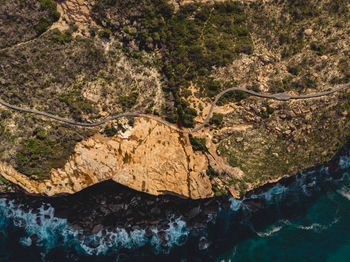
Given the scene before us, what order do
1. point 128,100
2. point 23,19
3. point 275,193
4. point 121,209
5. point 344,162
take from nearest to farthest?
point 23,19 < point 128,100 < point 121,209 < point 275,193 < point 344,162

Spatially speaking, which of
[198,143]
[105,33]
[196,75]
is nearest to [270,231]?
[198,143]

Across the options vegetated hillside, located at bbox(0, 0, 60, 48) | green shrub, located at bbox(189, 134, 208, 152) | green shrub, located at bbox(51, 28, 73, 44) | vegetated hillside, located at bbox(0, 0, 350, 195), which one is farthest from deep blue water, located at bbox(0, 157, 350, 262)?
green shrub, located at bbox(51, 28, 73, 44)

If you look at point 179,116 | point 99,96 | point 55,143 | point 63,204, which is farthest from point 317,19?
point 63,204

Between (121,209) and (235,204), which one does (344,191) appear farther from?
(121,209)

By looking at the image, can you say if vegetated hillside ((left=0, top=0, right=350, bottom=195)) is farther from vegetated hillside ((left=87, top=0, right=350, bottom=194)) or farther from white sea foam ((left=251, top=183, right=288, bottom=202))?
white sea foam ((left=251, top=183, right=288, bottom=202))

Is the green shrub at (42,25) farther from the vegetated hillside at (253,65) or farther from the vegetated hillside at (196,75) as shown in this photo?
the vegetated hillside at (253,65)

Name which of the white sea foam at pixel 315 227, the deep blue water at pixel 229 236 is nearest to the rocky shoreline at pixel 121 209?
the deep blue water at pixel 229 236

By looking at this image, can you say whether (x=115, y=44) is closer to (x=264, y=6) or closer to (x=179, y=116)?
(x=179, y=116)
